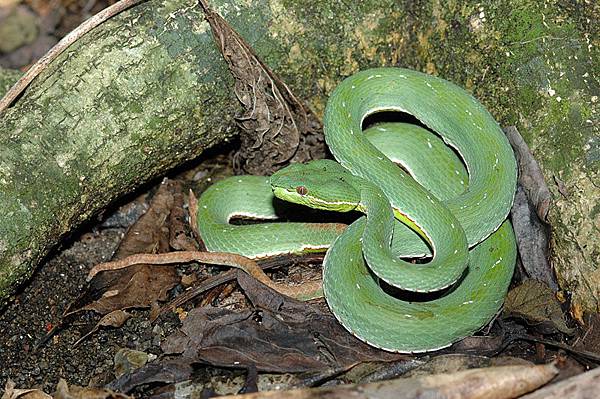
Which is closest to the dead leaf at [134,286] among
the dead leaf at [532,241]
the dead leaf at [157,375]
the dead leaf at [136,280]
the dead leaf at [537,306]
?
the dead leaf at [136,280]

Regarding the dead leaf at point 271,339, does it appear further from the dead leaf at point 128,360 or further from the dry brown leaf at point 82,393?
the dry brown leaf at point 82,393

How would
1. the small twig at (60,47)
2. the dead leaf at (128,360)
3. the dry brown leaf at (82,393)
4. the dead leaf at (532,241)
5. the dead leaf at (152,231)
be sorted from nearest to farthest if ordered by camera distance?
the dry brown leaf at (82,393) < the dead leaf at (128,360) < the dead leaf at (532,241) < the small twig at (60,47) < the dead leaf at (152,231)

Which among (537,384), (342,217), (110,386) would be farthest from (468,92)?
(110,386)

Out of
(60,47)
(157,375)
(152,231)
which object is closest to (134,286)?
(152,231)

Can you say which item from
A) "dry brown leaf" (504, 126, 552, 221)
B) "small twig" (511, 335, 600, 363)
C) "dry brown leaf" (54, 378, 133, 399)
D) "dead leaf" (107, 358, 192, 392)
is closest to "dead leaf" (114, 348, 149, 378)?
"dead leaf" (107, 358, 192, 392)

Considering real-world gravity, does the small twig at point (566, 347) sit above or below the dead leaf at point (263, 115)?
below

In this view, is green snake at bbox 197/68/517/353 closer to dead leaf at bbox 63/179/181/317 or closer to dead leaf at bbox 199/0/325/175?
dead leaf at bbox 199/0/325/175
